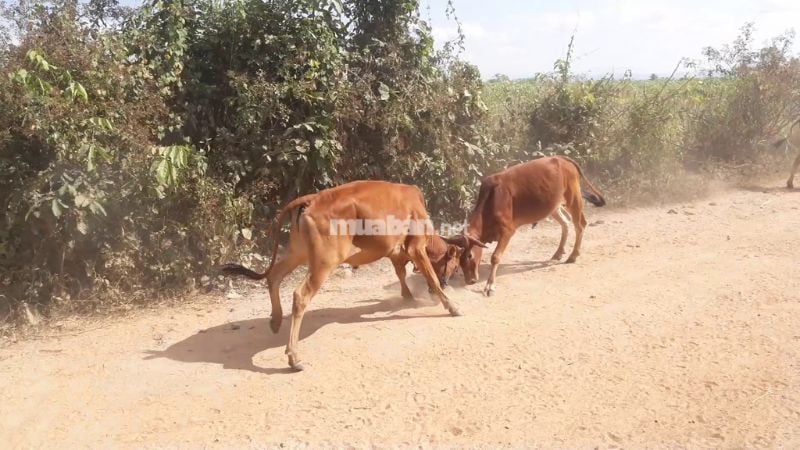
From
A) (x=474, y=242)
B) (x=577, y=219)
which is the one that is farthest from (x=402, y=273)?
(x=577, y=219)

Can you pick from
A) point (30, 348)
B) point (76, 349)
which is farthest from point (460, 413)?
point (30, 348)

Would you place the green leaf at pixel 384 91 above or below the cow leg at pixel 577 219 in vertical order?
above

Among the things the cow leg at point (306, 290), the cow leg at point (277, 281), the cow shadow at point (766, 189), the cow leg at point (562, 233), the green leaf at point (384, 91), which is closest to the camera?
the cow leg at point (306, 290)

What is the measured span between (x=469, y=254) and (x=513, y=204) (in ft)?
2.53

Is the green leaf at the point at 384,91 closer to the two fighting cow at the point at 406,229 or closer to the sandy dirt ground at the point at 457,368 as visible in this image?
the two fighting cow at the point at 406,229

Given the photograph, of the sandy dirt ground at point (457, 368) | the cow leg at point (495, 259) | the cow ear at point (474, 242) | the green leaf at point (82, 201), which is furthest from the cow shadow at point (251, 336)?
the green leaf at point (82, 201)

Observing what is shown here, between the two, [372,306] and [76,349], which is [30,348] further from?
[372,306]

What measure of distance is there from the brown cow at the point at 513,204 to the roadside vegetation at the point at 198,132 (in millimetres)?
1599

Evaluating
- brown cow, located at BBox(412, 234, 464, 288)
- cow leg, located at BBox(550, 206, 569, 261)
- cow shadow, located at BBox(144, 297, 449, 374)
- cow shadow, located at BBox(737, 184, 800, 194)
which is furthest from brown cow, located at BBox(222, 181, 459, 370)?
cow shadow, located at BBox(737, 184, 800, 194)

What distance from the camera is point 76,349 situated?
202 inches

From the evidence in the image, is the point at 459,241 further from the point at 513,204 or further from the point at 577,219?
the point at 577,219

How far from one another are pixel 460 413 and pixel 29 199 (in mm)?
4184

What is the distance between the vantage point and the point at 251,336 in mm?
5355

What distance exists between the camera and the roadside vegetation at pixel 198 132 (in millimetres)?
5625
